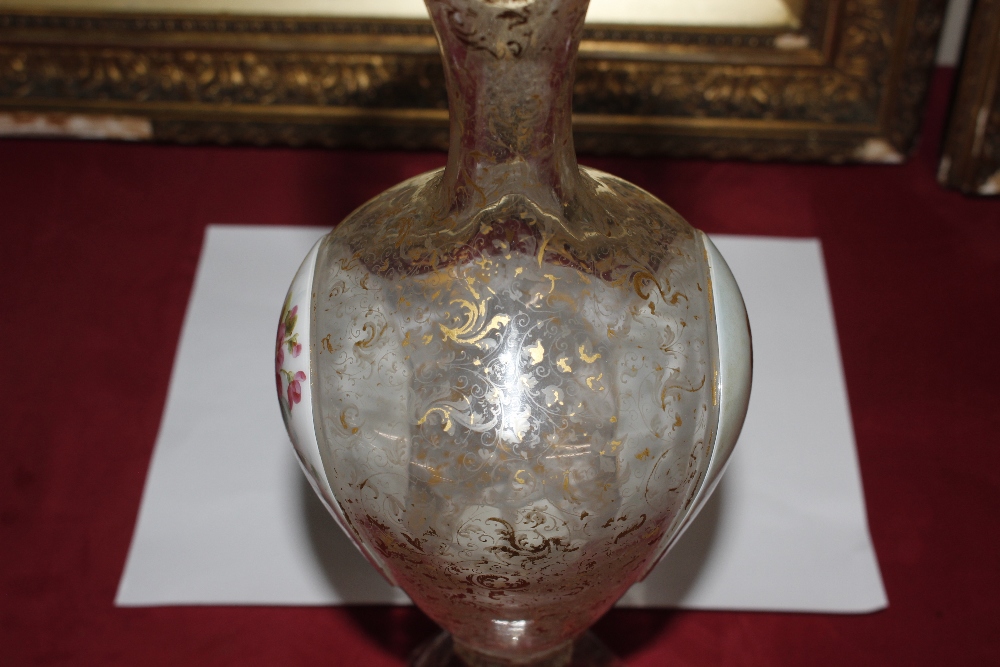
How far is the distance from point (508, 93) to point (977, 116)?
2.38ft

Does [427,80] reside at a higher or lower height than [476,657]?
higher

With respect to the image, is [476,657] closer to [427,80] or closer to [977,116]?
[427,80]

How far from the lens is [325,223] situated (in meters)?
1.08

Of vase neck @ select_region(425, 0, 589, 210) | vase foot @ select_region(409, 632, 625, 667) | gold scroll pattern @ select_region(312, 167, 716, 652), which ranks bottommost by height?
vase foot @ select_region(409, 632, 625, 667)

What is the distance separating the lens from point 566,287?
52cm

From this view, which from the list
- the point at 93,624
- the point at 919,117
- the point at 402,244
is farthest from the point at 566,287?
the point at 919,117

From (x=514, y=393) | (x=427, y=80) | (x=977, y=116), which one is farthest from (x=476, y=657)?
(x=977, y=116)

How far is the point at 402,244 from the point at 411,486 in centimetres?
12

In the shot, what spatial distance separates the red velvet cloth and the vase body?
0.28 meters

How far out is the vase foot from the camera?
0.75 m

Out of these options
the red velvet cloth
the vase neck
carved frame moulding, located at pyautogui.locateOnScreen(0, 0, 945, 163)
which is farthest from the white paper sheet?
the vase neck

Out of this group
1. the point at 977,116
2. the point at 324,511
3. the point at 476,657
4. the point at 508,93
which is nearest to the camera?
the point at 508,93

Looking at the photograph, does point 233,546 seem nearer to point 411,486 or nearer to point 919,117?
point 411,486

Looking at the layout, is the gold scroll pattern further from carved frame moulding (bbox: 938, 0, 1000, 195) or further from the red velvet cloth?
carved frame moulding (bbox: 938, 0, 1000, 195)
